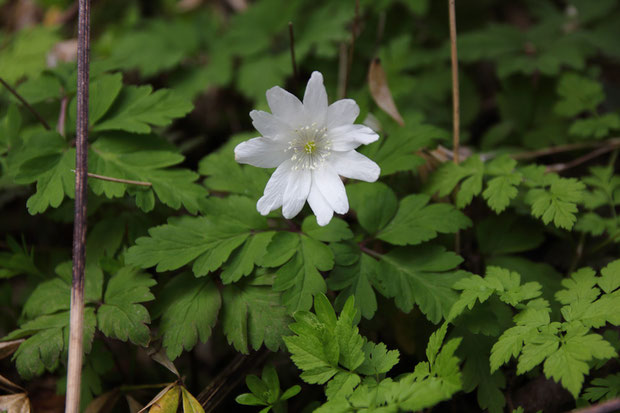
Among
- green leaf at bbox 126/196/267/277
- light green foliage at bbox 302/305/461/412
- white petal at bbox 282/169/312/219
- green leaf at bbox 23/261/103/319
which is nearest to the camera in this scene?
light green foliage at bbox 302/305/461/412

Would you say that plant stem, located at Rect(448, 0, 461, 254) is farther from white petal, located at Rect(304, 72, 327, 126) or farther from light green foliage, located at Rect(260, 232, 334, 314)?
white petal, located at Rect(304, 72, 327, 126)

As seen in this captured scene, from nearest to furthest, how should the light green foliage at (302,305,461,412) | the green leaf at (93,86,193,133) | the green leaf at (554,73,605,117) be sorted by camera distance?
1. the light green foliage at (302,305,461,412)
2. the green leaf at (93,86,193,133)
3. the green leaf at (554,73,605,117)

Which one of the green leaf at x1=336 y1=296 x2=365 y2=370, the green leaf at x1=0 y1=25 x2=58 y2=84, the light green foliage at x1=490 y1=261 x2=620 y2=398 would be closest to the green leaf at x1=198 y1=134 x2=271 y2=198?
the green leaf at x1=336 y1=296 x2=365 y2=370

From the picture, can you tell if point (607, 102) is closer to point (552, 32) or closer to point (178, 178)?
point (552, 32)

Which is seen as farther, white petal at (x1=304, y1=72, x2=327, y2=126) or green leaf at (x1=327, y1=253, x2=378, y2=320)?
green leaf at (x1=327, y1=253, x2=378, y2=320)

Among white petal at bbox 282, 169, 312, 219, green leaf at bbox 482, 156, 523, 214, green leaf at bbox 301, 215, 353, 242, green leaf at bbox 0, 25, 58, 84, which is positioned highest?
green leaf at bbox 0, 25, 58, 84

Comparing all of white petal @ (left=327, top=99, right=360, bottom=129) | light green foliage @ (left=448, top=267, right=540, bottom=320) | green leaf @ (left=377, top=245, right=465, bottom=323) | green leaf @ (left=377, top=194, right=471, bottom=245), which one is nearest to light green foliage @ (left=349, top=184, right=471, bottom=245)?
green leaf @ (left=377, top=194, right=471, bottom=245)

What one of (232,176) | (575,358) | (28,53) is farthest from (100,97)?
(575,358)

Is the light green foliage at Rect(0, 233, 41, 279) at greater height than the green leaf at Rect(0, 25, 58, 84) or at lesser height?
lesser
